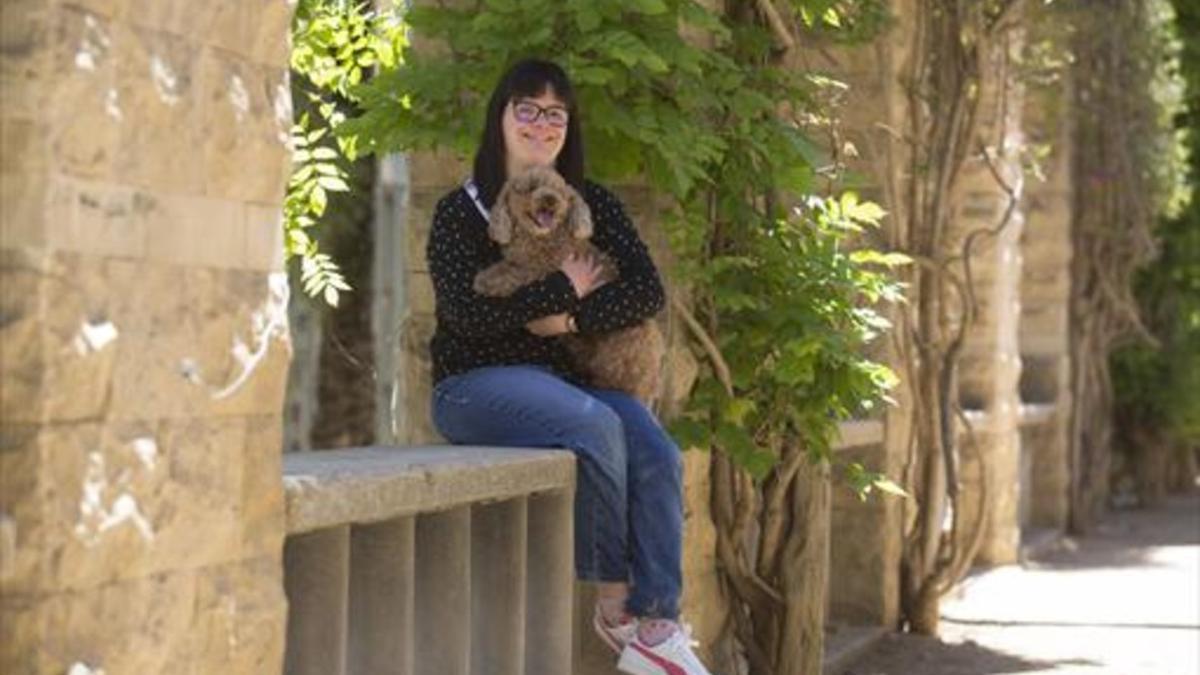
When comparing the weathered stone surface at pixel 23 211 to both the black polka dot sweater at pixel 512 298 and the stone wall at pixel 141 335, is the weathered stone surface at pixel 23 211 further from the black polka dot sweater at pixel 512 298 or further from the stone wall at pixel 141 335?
the black polka dot sweater at pixel 512 298

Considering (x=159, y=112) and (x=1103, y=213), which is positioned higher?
(x=1103, y=213)

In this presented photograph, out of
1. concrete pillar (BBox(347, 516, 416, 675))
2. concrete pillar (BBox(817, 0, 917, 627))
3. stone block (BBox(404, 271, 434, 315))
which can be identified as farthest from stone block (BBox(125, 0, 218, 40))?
concrete pillar (BBox(817, 0, 917, 627))

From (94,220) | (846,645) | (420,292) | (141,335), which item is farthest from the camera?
(846,645)

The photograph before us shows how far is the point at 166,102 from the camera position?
3.67m

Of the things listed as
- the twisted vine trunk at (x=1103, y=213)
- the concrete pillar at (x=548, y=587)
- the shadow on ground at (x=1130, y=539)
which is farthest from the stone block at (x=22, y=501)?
the twisted vine trunk at (x=1103, y=213)

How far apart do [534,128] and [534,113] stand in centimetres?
3

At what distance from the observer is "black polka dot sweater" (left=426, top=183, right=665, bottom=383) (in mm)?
5281

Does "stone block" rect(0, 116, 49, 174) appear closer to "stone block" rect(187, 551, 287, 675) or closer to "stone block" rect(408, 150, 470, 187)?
"stone block" rect(187, 551, 287, 675)

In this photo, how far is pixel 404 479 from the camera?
4539 mm

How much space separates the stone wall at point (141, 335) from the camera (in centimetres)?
335

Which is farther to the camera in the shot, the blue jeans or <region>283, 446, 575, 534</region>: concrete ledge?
the blue jeans

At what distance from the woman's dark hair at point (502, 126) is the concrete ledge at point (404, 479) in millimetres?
617

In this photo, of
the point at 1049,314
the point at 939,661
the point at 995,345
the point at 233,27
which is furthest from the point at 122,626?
the point at 1049,314

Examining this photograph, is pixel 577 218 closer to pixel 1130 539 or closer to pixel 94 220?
pixel 94 220
